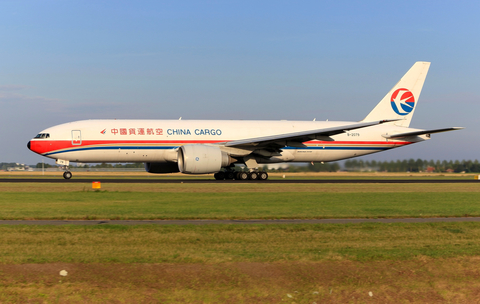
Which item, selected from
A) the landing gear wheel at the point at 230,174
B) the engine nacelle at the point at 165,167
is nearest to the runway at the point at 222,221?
the landing gear wheel at the point at 230,174

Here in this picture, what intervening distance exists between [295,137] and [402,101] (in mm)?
15011

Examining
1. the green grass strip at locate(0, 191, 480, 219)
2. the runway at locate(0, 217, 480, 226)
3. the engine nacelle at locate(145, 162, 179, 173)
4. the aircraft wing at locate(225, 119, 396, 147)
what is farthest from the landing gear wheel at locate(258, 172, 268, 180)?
the runway at locate(0, 217, 480, 226)

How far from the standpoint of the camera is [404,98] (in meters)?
44.3

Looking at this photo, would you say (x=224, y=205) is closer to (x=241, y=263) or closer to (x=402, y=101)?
(x=241, y=263)

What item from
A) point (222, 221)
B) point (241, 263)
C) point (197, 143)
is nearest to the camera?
point (241, 263)

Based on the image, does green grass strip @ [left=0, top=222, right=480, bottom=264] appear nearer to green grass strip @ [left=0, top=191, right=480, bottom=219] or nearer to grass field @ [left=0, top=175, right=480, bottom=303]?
grass field @ [left=0, top=175, right=480, bottom=303]

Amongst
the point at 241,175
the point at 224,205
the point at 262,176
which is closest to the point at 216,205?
the point at 224,205

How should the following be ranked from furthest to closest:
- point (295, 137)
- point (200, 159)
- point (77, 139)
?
point (77, 139) < point (295, 137) < point (200, 159)

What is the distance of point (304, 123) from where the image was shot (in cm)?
4156

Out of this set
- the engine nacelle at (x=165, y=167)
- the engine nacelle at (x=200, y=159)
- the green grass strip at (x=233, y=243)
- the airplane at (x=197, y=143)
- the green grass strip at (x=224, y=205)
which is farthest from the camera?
A: the engine nacelle at (x=165, y=167)

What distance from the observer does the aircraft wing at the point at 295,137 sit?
1359 inches

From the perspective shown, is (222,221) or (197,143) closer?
(222,221)

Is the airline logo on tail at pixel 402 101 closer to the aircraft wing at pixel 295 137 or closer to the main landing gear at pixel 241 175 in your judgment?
the aircraft wing at pixel 295 137

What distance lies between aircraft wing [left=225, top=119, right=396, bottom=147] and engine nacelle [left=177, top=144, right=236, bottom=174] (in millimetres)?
2270
